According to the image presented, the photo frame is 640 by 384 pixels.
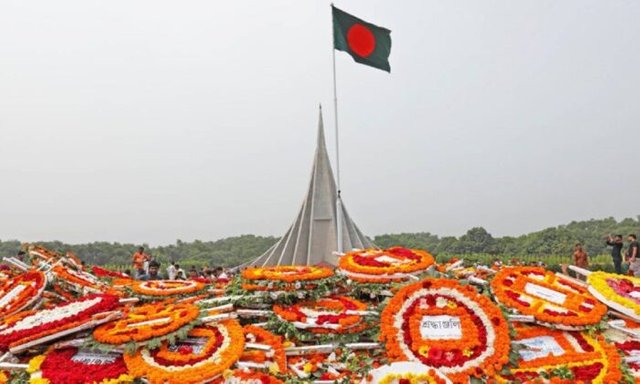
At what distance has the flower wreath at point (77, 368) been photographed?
4404 millimetres

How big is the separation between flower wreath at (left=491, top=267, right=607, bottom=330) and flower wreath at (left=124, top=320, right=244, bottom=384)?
3.20 m

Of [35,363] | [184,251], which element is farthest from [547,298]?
[184,251]

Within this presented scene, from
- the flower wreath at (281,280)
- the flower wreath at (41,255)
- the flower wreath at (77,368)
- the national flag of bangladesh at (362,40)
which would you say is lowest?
the flower wreath at (77,368)

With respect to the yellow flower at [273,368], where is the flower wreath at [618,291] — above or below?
above

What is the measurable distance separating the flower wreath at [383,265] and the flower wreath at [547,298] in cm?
109

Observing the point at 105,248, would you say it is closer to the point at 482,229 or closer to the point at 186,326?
the point at 482,229

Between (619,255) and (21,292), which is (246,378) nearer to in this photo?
(21,292)

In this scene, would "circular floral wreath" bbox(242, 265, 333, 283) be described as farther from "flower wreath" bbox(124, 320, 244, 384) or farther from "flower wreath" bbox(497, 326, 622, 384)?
"flower wreath" bbox(497, 326, 622, 384)

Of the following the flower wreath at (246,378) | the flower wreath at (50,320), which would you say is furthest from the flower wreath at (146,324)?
the flower wreath at (246,378)

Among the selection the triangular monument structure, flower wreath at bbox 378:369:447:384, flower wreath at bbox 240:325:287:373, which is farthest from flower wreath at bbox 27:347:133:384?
the triangular monument structure

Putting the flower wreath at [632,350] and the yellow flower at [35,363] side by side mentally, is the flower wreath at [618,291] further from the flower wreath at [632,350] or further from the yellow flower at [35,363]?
the yellow flower at [35,363]

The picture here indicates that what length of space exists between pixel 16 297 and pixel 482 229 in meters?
23.9

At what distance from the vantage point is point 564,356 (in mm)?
4789

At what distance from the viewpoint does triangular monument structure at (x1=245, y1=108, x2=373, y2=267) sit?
18062 millimetres
